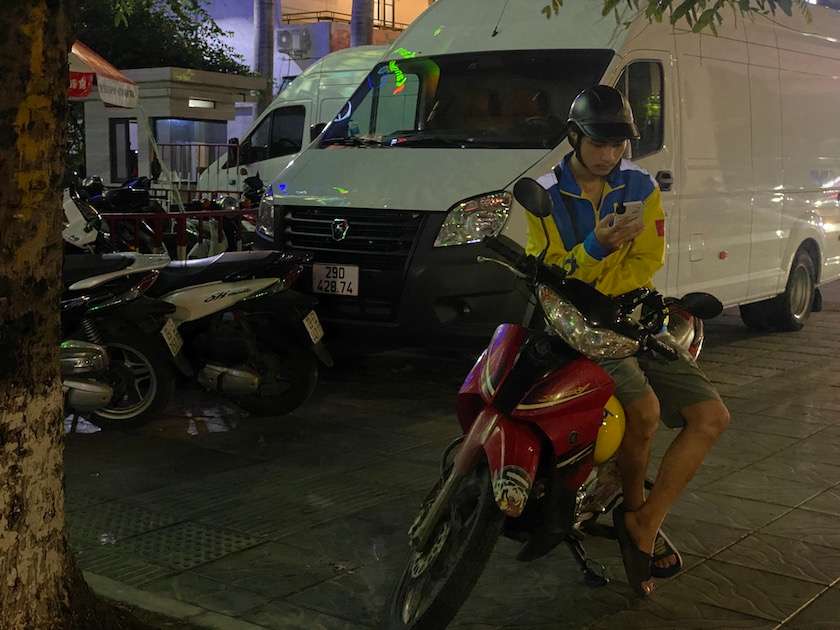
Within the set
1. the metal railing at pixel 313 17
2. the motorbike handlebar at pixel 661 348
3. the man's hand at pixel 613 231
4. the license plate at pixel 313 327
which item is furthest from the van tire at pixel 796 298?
the metal railing at pixel 313 17

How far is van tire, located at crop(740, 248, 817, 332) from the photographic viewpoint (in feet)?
35.5

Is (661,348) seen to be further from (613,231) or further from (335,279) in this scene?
(335,279)

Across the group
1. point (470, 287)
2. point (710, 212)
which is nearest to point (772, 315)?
point (710, 212)

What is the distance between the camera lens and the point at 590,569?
4.39m

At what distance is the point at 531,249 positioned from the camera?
4.18m

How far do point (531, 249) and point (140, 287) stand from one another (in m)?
3.32

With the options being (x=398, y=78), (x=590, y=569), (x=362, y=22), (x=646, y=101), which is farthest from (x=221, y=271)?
(x=362, y=22)

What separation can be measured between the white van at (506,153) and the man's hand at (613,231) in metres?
3.33

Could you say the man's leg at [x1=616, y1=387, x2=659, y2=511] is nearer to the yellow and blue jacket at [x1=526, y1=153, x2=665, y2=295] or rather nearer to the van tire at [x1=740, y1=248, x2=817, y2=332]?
the yellow and blue jacket at [x1=526, y1=153, x2=665, y2=295]

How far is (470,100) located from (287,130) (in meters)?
7.99

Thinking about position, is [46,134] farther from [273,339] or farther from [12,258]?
[273,339]

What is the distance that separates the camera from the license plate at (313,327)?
7.10m

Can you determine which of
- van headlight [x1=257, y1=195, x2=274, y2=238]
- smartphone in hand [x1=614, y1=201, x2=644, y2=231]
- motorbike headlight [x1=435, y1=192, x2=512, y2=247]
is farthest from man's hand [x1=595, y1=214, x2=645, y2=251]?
van headlight [x1=257, y1=195, x2=274, y2=238]

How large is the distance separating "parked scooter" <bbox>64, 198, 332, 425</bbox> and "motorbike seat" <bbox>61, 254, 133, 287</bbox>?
0.85ft
